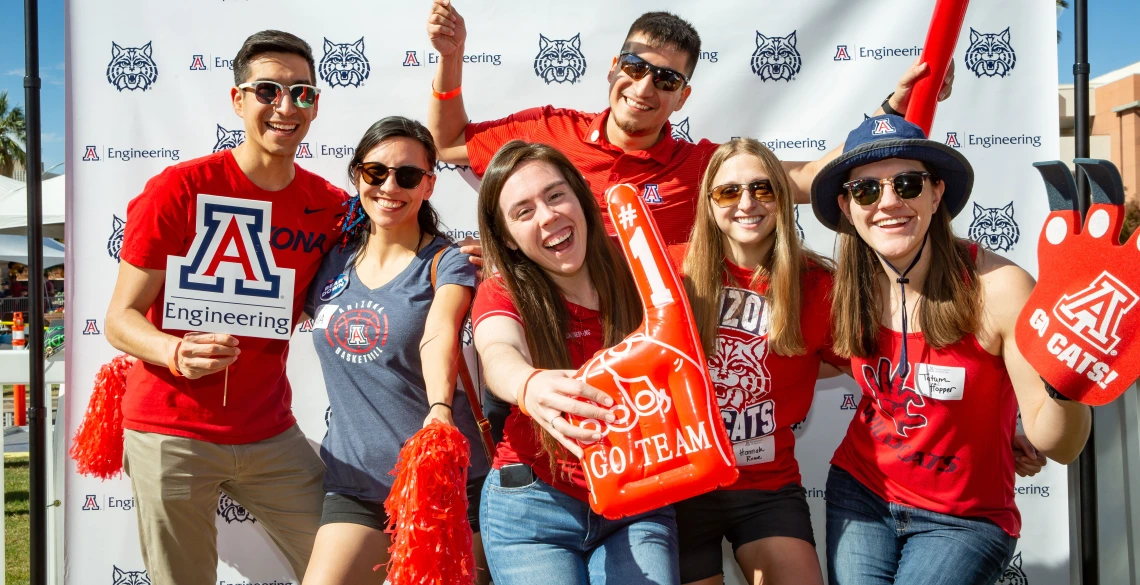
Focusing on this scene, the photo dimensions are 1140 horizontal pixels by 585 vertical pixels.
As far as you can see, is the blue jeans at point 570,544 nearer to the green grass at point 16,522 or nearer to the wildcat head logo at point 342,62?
the wildcat head logo at point 342,62

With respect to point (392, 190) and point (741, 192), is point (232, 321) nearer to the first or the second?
point (392, 190)

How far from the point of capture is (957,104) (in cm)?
340

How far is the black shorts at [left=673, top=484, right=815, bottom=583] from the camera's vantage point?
230 cm

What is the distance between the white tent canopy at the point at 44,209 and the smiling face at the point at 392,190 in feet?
6.81

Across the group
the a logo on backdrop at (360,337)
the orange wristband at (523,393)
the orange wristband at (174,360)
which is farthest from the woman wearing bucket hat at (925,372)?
the orange wristband at (174,360)

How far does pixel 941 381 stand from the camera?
2174mm

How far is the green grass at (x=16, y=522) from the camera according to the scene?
14.7 feet

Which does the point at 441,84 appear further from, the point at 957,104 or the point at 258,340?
the point at 957,104

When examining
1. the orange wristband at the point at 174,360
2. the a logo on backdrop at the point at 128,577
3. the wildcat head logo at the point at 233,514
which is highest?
the orange wristband at the point at 174,360

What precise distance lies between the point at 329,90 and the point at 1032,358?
2918mm

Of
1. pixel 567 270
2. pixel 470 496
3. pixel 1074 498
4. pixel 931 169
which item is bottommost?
pixel 1074 498

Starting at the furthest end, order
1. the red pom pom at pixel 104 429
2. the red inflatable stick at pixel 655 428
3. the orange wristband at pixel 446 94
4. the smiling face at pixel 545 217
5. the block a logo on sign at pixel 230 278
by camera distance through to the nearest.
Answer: the orange wristband at pixel 446 94 → the red pom pom at pixel 104 429 → the block a logo on sign at pixel 230 278 → the smiling face at pixel 545 217 → the red inflatable stick at pixel 655 428

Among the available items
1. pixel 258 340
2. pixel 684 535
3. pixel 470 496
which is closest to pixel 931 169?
pixel 684 535

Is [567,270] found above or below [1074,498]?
above
